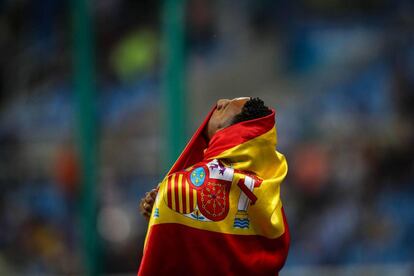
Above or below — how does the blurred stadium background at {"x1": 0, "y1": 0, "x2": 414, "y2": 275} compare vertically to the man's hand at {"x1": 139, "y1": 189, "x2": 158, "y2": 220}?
below

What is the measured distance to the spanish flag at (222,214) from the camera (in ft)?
8.88

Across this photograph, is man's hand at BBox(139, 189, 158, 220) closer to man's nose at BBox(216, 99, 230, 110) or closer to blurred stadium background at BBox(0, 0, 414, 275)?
man's nose at BBox(216, 99, 230, 110)

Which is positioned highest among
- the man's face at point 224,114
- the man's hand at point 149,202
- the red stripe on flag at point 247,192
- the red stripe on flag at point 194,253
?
the man's face at point 224,114

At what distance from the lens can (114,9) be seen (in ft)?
37.7

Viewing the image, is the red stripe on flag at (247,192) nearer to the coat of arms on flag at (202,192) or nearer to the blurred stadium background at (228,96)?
the coat of arms on flag at (202,192)

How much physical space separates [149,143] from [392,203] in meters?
2.60

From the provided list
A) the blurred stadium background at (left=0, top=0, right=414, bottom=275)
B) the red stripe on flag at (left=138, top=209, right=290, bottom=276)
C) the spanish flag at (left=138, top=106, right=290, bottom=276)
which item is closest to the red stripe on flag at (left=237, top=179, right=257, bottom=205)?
the spanish flag at (left=138, top=106, right=290, bottom=276)

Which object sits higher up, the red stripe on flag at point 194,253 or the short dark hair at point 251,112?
the short dark hair at point 251,112

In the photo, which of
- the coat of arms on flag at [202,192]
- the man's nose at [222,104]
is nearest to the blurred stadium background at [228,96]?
the man's nose at [222,104]

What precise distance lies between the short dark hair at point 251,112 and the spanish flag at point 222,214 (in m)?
0.03

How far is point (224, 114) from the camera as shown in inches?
113

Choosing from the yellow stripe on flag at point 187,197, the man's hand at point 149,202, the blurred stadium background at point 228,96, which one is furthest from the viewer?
the blurred stadium background at point 228,96

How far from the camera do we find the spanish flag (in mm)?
2707

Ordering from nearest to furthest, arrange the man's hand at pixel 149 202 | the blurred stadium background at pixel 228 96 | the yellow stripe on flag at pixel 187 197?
the yellow stripe on flag at pixel 187 197, the man's hand at pixel 149 202, the blurred stadium background at pixel 228 96
